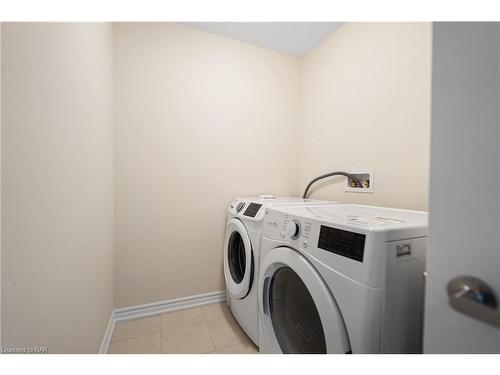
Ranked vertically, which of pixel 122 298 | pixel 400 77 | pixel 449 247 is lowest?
pixel 122 298

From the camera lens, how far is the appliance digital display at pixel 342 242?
525 millimetres

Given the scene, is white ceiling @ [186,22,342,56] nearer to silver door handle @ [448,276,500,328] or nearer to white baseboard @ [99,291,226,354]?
silver door handle @ [448,276,500,328]

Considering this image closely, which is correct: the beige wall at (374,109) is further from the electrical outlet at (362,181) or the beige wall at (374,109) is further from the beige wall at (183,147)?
the beige wall at (183,147)

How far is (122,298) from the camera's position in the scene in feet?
4.40

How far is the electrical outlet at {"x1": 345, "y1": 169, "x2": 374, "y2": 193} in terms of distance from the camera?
1209 mm

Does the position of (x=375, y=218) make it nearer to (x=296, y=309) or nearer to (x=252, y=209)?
(x=296, y=309)

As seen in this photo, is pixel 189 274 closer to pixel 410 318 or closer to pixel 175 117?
pixel 175 117

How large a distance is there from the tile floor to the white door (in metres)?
1.11

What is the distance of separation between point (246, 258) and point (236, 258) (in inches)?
12.4

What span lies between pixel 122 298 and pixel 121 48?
5.57 ft

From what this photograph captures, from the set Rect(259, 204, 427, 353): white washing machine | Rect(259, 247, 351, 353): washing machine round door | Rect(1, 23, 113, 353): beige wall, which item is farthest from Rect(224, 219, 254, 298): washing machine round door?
Rect(1, 23, 113, 353): beige wall

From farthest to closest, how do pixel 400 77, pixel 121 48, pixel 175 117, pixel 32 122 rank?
pixel 175 117 < pixel 121 48 < pixel 400 77 < pixel 32 122
